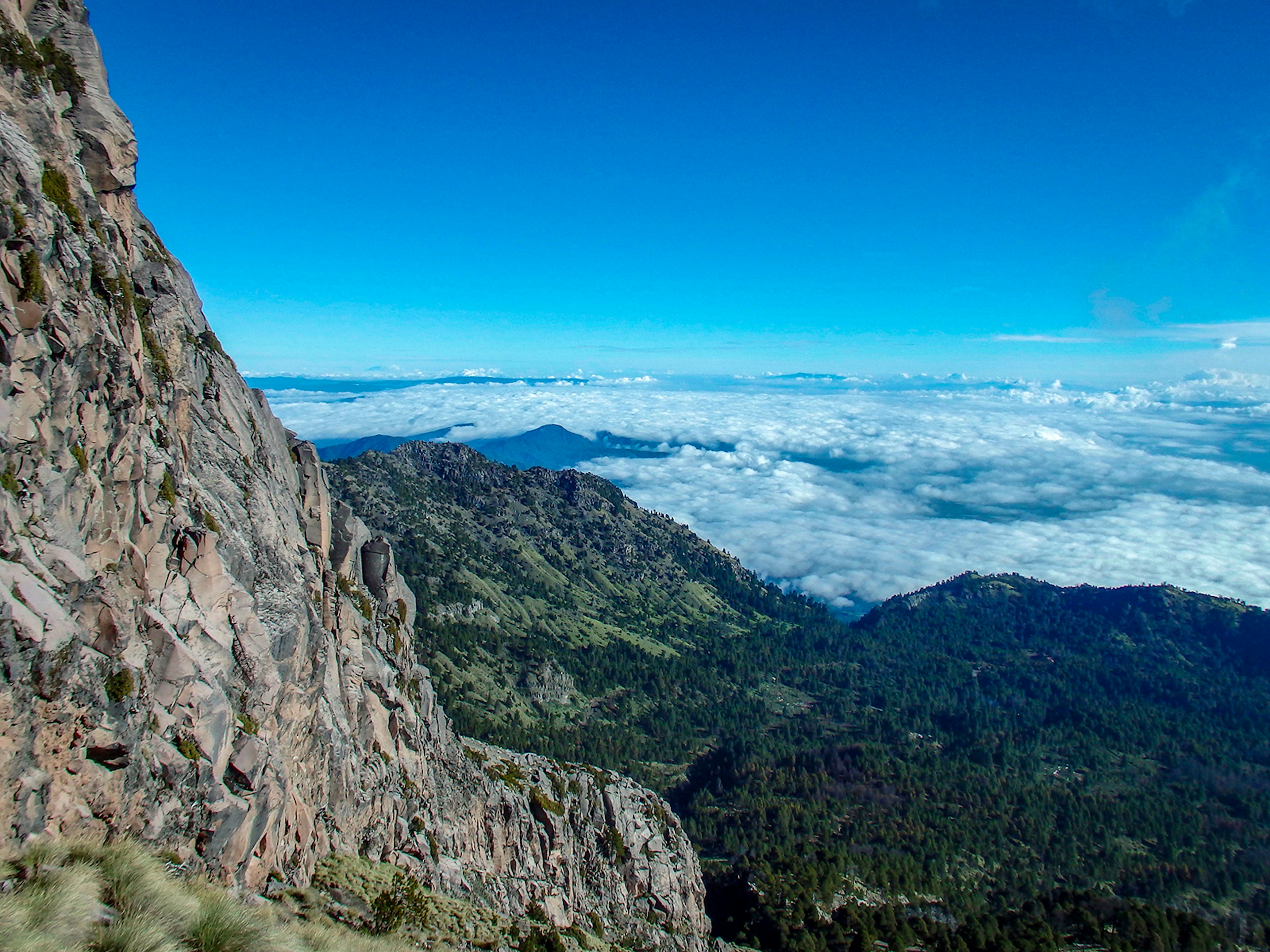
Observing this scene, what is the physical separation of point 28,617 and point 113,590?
5.49 metres

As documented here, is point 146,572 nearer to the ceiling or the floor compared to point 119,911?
nearer to the ceiling

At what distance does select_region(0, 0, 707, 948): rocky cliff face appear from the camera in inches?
794

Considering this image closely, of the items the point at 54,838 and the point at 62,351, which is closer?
the point at 54,838

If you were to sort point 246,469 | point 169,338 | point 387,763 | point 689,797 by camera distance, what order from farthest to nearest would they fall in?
point 689,797
point 387,763
point 246,469
point 169,338

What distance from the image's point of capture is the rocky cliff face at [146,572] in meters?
20.2

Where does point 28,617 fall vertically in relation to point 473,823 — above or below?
above

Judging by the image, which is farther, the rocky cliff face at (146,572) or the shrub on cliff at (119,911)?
the rocky cliff face at (146,572)

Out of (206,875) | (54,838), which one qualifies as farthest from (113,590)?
(206,875)

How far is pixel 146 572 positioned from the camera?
87.2 feet

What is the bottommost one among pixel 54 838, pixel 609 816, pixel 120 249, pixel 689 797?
pixel 689 797

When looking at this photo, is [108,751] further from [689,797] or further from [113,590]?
[689,797]

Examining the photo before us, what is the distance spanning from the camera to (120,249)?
3216 centimetres

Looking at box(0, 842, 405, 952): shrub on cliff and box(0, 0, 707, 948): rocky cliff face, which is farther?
box(0, 0, 707, 948): rocky cliff face

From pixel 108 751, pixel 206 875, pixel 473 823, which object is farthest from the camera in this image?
pixel 473 823
